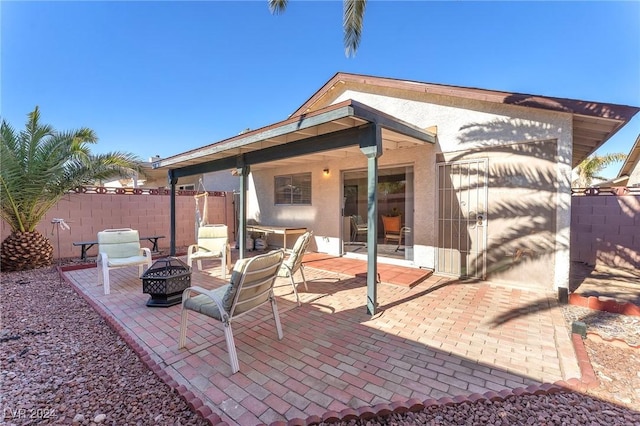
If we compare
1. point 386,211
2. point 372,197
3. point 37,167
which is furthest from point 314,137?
point 37,167

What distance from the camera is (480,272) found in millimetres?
5918

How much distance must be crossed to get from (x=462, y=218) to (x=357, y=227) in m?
2.93

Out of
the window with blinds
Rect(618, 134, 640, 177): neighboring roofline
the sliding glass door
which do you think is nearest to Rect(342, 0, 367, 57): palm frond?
the sliding glass door

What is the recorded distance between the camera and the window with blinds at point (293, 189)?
30.9 feet

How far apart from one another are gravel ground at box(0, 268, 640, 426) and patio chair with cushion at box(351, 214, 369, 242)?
5.31 meters

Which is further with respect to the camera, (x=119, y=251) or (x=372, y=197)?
(x=119, y=251)

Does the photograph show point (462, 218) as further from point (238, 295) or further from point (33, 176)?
point (33, 176)

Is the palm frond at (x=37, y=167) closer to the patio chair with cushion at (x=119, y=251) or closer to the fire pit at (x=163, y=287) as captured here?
the patio chair with cushion at (x=119, y=251)

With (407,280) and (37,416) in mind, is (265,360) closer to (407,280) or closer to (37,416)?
(37,416)

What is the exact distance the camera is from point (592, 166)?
54.9 ft

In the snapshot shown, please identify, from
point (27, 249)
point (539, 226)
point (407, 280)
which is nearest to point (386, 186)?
point (407, 280)

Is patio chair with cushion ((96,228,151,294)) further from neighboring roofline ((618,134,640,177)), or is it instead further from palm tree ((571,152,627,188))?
palm tree ((571,152,627,188))

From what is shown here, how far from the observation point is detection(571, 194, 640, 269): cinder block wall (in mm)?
7086

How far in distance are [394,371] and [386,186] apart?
517cm
